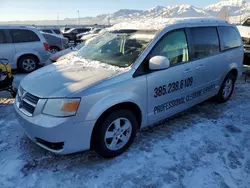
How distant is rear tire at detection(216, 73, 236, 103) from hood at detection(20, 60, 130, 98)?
2870 mm

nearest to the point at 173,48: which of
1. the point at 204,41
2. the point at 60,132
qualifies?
the point at 204,41

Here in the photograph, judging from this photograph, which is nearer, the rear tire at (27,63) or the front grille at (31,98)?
the front grille at (31,98)

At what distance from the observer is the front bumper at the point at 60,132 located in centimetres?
266

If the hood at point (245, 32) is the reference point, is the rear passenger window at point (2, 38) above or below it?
above

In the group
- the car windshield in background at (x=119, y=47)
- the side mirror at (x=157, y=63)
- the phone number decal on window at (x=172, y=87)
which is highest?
the car windshield in background at (x=119, y=47)

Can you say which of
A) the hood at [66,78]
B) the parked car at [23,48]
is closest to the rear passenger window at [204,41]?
the hood at [66,78]

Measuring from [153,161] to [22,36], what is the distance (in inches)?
288

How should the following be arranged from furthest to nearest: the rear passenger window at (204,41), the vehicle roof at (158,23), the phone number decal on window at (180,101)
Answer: the rear passenger window at (204,41) → the vehicle roof at (158,23) → the phone number decal on window at (180,101)

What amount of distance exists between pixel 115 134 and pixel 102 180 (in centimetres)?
59

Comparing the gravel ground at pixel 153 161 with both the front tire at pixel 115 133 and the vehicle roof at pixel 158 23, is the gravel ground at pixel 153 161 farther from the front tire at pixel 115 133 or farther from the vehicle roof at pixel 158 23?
the vehicle roof at pixel 158 23

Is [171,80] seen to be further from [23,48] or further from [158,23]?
[23,48]

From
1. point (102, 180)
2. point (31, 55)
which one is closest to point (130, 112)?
point (102, 180)

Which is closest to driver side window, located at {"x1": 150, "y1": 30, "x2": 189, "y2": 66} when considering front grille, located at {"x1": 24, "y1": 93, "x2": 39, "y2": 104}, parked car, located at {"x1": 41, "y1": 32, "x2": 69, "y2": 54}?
front grille, located at {"x1": 24, "y1": 93, "x2": 39, "y2": 104}

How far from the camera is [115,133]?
310 centimetres
